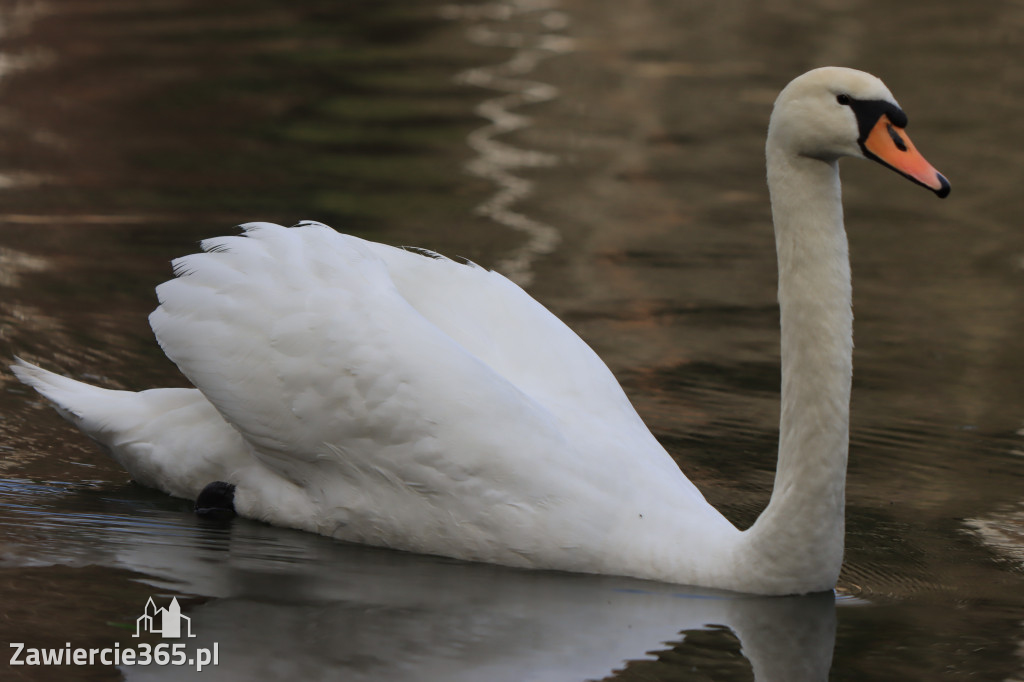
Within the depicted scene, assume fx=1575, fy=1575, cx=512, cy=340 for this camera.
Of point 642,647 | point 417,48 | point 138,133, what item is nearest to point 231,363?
point 642,647

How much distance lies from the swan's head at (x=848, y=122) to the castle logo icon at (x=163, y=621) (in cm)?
268

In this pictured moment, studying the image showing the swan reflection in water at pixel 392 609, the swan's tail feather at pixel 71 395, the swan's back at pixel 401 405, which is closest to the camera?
the swan reflection in water at pixel 392 609

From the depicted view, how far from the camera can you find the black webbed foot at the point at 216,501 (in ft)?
21.5

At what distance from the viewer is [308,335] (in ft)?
20.2

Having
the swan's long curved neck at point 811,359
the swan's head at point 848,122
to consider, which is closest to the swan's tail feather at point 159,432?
the swan's long curved neck at point 811,359

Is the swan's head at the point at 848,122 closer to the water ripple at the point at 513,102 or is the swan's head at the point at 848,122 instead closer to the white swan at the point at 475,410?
the white swan at the point at 475,410

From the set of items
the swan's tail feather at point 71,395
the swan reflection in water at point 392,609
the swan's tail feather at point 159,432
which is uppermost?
the swan's tail feather at point 71,395

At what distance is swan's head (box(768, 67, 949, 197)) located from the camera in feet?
17.8

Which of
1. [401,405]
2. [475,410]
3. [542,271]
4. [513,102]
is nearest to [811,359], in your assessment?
[475,410]

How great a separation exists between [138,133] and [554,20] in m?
12.2

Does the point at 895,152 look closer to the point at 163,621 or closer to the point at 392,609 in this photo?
the point at 392,609

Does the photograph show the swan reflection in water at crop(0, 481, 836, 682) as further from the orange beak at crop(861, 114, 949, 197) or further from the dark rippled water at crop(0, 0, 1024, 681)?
the orange beak at crop(861, 114, 949, 197)

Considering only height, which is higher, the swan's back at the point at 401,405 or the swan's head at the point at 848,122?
the swan's head at the point at 848,122

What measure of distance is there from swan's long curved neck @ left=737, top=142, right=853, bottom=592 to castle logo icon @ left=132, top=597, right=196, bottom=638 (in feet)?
6.99
